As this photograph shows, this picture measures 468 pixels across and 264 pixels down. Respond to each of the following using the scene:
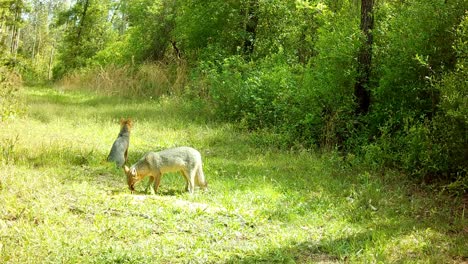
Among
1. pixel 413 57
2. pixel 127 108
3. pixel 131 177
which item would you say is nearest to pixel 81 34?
pixel 127 108

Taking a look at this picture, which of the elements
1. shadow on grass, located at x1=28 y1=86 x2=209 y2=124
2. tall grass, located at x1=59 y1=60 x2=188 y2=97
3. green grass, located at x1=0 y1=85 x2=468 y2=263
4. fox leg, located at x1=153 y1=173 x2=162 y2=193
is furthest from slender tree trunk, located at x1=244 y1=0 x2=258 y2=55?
fox leg, located at x1=153 y1=173 x2=162 y2=193

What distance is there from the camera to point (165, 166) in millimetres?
7145

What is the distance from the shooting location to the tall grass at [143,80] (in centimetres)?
2025

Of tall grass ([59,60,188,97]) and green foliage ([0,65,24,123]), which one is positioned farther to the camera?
tall grass ([59,60,188,97])

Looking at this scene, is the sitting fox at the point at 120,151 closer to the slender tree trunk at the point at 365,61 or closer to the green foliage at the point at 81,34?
the slender tree trunk at the point at 365,61

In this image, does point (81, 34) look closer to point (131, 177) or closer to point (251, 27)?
point (251, 27)

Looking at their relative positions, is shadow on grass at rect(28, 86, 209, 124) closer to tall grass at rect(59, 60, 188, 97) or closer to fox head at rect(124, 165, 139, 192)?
tall grass at rect(59, 60, 188, 97)

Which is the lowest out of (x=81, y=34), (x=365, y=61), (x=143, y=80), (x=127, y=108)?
(x=127, y=108)

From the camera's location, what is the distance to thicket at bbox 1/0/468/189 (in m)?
8.70

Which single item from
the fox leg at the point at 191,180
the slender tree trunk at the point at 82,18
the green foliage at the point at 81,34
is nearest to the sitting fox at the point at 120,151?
the fox leg at the point at 191,180

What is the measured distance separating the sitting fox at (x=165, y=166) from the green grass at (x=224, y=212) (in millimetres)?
225

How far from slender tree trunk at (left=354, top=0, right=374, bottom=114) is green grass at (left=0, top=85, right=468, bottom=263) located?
1.80 metres

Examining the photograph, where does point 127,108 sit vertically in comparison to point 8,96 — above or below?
below

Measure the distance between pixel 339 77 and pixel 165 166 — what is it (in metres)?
5.70
